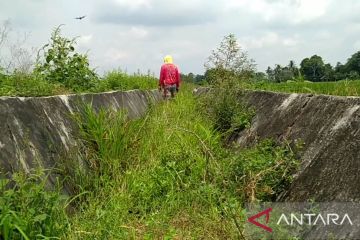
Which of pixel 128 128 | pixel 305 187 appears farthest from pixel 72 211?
pixel 305 187

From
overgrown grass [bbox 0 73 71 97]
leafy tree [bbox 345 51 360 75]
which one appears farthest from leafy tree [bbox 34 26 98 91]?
leafy tree [bbox 345 51 360 75]

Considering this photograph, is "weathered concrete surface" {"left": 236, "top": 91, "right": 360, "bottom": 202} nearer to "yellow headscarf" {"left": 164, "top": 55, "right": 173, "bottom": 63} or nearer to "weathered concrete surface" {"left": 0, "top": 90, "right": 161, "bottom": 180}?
"weathered concrete surface" {"left": 0, "top": 90, "right": 161, "bottom": 180}

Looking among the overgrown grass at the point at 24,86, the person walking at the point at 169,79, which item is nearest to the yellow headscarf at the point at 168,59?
the person walking at the point at 169,79

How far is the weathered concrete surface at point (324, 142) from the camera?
309 cm

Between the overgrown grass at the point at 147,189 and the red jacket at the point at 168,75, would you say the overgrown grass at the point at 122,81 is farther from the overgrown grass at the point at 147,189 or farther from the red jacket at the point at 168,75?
the overgrown grass at the point at 147,189

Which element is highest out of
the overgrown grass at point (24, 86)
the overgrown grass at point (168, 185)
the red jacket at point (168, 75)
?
the red jacket at point (168, 75)

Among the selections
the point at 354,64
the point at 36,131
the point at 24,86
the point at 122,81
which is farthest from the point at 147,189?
the point at 354,64

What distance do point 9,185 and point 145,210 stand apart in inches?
47.0

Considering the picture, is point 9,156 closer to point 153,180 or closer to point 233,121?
point 153,180

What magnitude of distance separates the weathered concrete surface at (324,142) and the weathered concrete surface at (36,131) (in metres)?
2.04

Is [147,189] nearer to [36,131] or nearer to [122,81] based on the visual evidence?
[36,131]

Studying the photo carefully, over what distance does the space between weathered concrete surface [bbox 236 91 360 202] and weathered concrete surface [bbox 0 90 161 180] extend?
2.04 m

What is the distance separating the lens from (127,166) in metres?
4.79

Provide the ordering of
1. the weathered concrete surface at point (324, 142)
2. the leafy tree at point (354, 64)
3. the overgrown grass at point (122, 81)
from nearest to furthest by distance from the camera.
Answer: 1. the weathered concrete surface at point (324, 142)
2. the overgrown grass at point (122, 81)
3. the leafy tree at point (354, 64)
